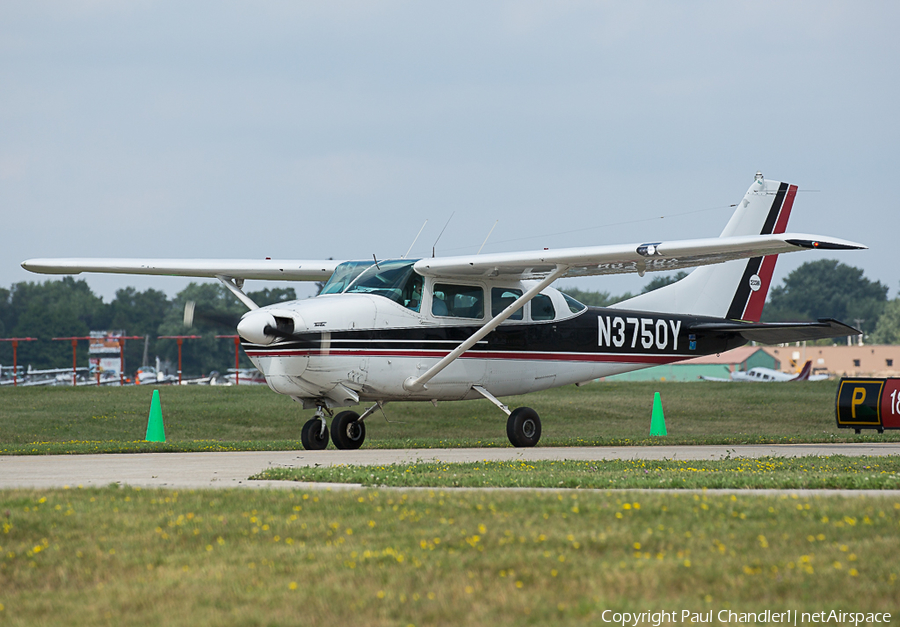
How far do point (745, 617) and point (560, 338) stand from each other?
1415cm

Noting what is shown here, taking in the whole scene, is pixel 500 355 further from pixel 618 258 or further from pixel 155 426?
pixel 155 426

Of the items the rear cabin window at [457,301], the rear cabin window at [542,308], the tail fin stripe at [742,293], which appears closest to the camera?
the rear cabin window at [457,301]

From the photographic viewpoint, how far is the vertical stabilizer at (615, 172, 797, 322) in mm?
21344

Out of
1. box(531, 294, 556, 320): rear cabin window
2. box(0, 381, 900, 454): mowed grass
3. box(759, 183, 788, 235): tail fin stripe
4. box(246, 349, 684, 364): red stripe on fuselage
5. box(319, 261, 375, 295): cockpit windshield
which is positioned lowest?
box(0, 381, 900, 454): mowed grass

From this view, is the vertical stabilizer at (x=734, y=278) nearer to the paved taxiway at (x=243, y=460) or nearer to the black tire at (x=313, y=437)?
the paved taxiway at (x=243, y=460)

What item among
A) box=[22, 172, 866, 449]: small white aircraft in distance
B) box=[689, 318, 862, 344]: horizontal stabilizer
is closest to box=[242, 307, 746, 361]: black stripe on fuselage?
box=[22, 172, 866, 449]: small white aircraft in distance

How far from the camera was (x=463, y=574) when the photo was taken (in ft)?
20.0

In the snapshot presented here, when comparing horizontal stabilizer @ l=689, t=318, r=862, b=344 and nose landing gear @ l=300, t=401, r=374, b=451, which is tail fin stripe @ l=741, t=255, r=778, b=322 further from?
nose landing gear @ l=300, t=401, r=374, b=451

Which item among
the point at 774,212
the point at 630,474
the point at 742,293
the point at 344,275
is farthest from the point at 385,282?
Result: the point at 774,212

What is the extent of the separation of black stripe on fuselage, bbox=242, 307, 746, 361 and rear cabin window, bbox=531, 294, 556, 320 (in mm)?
137

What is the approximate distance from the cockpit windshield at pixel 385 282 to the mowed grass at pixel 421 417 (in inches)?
152

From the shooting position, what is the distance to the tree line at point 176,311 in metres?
112

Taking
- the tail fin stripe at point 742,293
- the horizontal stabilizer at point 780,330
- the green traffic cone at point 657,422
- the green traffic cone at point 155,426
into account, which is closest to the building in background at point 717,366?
the green traffic cone at point 657,422

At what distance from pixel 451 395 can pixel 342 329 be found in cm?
302
